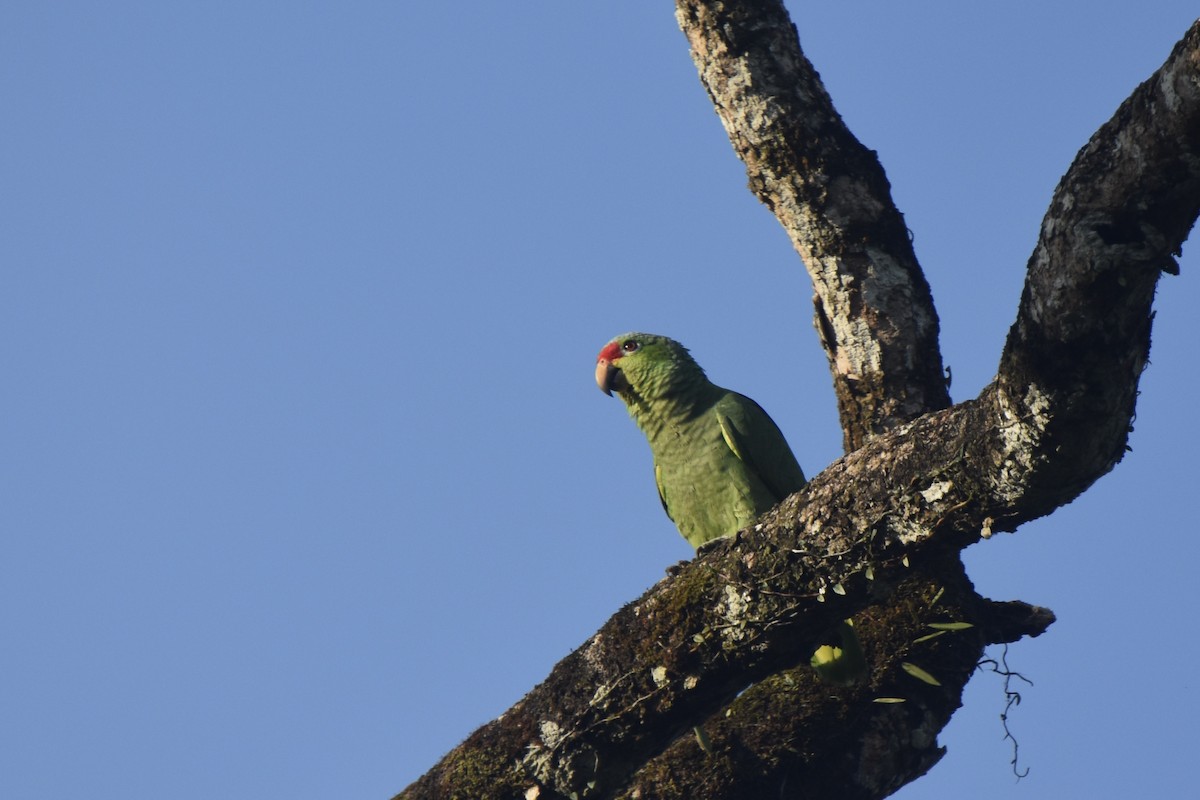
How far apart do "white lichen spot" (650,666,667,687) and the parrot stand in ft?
6.67

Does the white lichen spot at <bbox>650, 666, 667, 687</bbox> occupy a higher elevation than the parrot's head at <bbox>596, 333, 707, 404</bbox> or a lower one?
lower

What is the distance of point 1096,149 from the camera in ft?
9.93

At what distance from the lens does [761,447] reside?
686 centimetres

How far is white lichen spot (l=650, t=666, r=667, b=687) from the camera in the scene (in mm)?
4438

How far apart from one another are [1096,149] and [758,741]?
10.9ft

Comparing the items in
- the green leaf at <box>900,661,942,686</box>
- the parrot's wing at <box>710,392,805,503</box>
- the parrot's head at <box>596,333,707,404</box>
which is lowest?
the green leaf at <box>900,661,942,686</box>

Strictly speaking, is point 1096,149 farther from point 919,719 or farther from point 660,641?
point 919,719

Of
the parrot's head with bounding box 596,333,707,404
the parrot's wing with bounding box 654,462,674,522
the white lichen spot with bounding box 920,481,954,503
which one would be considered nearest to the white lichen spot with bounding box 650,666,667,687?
the white lichen spot with bounding box 920,481,954,503

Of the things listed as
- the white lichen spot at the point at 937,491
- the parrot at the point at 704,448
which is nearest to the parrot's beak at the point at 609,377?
the parrot at the point at 704,448

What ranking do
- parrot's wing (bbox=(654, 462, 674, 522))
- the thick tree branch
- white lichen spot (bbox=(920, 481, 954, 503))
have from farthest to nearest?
parrot's wing (bbox=(654, 462, 674, 522)) < the thick tree branch < white lichen spot (bbox=(920, 481, 954, 503))

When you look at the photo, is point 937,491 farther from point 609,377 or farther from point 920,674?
point 609,377

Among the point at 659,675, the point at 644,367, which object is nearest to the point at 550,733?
the point at 659,675

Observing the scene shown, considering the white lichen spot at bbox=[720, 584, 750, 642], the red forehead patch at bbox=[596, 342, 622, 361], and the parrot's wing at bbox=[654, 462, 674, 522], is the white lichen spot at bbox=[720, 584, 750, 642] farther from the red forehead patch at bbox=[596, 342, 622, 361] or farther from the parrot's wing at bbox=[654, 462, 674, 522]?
the red forehead patch at bbox=[596, 342, 622, 361]

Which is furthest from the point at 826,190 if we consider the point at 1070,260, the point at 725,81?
the point at 1070,260
